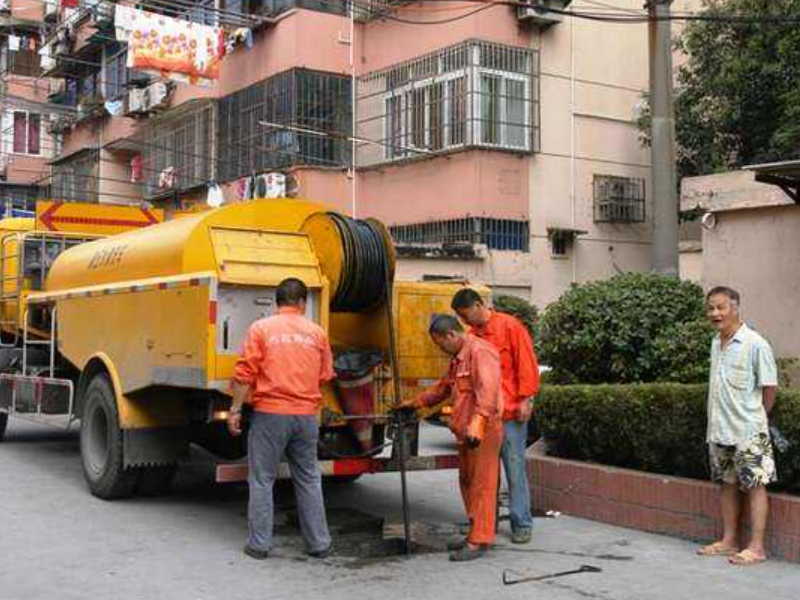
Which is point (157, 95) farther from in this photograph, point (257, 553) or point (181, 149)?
point (257, 553)

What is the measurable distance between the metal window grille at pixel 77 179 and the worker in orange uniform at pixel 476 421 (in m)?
24.6

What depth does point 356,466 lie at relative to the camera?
7.03 metres

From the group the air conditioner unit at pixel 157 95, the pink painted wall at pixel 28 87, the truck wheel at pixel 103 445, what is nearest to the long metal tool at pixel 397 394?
the truck wheel at pixel 103 445

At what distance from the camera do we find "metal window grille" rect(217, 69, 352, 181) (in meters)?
20.3

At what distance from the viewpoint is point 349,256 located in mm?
7215

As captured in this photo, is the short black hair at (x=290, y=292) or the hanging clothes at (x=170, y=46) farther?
the hanging clothes at (x=170, y=46)

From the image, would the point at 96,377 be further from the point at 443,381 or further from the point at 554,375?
the point at 554,375

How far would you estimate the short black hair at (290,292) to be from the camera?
257 inches

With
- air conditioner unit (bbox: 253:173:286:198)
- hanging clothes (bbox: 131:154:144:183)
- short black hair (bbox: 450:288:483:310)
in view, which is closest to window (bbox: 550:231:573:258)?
air conditioner unit (bbox: 253:173:286:198)

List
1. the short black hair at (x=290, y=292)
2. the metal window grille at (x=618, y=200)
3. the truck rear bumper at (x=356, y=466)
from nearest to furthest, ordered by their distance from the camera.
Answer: the short black hair at (x=290, y=292) → the truck rear bumper at (x=356, y=466) → the metal window grille at (x=618, y=200)

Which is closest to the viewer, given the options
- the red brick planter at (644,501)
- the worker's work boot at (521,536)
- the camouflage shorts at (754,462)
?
the camouflage shorts at (754,462)

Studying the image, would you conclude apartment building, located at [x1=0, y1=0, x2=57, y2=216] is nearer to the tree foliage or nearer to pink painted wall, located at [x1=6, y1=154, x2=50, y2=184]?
pink painted wall, located at [x1=6, y1=154, x2=50, y2=184]

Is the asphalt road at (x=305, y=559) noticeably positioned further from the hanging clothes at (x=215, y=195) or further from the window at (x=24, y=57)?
the window at (x=24, y=57)

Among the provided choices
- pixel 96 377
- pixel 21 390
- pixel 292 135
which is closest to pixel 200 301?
pixel 96 377
